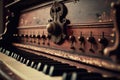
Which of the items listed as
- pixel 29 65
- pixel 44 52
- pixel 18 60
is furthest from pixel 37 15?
pixel 29 65

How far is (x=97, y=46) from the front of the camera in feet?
4.01

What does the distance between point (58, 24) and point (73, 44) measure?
243 mm

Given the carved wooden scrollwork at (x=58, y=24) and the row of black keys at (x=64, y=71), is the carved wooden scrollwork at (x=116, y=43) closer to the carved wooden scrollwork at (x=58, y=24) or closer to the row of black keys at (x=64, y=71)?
the row of black keys at (x=64, y=71)

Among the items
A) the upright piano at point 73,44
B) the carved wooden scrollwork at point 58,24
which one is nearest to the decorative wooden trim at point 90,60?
the upright piano at point 73,44

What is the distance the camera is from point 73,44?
57.7 inches

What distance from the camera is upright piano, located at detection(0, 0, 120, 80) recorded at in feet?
2.77

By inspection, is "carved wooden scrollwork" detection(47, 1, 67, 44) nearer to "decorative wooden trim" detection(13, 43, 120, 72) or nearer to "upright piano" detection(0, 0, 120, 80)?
"upright piano" detection(0, 0, 120, 80)

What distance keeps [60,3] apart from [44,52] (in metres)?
0.43

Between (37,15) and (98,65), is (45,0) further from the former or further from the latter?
(98,65)

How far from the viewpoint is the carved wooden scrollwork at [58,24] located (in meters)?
1.58

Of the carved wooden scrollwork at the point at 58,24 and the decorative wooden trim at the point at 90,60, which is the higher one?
the carved wooden scrollwork at the point at 58,24

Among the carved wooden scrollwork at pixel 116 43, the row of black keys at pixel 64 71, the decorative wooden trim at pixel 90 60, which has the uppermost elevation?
the carved wooden scrollwork at pixel 116 43

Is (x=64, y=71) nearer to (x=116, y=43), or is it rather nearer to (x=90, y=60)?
(x=90, y=60)

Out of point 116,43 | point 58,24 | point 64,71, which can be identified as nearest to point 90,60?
point 64,71
